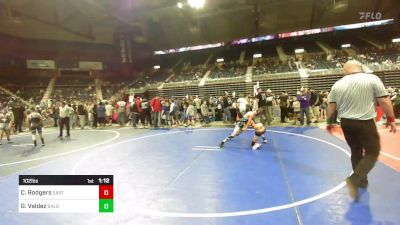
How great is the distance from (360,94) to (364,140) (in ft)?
2.28

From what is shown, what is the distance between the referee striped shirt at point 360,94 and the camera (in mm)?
4359

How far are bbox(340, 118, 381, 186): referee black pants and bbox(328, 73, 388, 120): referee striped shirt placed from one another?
0.10 m

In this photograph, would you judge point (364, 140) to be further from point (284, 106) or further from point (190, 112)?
point (190, 112)

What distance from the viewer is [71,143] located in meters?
12.1

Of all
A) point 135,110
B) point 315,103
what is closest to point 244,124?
point 315,103

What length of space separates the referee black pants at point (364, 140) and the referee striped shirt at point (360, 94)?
0.10 metres

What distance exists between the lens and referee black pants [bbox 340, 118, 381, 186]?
14.0 feet

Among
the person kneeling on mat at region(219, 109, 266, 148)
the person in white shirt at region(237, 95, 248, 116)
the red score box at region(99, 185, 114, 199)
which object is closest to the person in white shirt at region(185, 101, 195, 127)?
the person in white shirt at region(237, 95, 248, 116)

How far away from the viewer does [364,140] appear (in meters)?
4.37

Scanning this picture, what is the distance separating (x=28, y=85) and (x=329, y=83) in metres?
29.2

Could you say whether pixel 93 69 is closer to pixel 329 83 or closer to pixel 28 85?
pixel 28 85

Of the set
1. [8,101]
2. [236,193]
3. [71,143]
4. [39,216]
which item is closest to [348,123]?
[236,193]

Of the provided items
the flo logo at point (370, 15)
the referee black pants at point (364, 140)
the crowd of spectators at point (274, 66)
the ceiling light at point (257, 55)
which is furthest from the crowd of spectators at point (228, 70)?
the referee black pants at point (364, 140)

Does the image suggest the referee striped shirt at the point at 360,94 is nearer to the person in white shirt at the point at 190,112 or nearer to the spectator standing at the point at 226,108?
the person in white shirt at the point at 190,112
